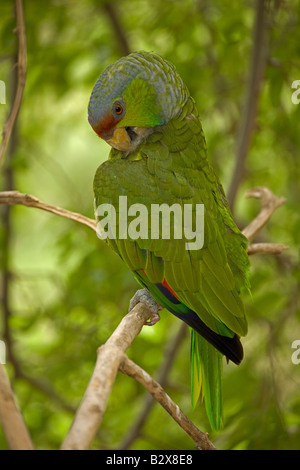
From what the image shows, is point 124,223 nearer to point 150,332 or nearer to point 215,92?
point 150,332

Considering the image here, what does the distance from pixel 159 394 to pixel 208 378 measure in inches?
20.7

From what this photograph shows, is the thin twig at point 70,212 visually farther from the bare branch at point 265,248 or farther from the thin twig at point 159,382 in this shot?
the thin twig at point 159,382

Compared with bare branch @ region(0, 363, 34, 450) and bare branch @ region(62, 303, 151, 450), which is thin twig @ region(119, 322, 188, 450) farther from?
bare branch @ region(0, 363, 34, 450)

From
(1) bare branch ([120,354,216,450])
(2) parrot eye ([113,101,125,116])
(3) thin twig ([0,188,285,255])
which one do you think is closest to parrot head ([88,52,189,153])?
(2) parrot eye ([113,101,125,116])

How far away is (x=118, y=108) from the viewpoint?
139cm

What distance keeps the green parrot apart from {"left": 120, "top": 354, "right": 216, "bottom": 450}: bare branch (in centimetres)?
Answer: 26

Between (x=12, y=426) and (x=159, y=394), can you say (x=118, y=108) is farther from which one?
(x=12, y=426)

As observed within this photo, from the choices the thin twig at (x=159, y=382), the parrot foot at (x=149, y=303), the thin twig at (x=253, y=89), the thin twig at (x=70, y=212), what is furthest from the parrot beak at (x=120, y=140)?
the thin twig at (x=159, y=382)

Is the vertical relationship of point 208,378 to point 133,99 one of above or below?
below

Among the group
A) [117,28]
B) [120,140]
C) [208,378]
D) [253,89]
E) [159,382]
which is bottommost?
[159,382]

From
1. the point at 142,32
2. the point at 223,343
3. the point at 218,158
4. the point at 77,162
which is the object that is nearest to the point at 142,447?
the point at 223,343

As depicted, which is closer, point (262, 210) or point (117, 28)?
point (262, 210)

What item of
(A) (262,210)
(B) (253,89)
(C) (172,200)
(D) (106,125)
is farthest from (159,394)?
(B) (253,89)

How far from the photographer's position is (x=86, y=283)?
7.05ft
